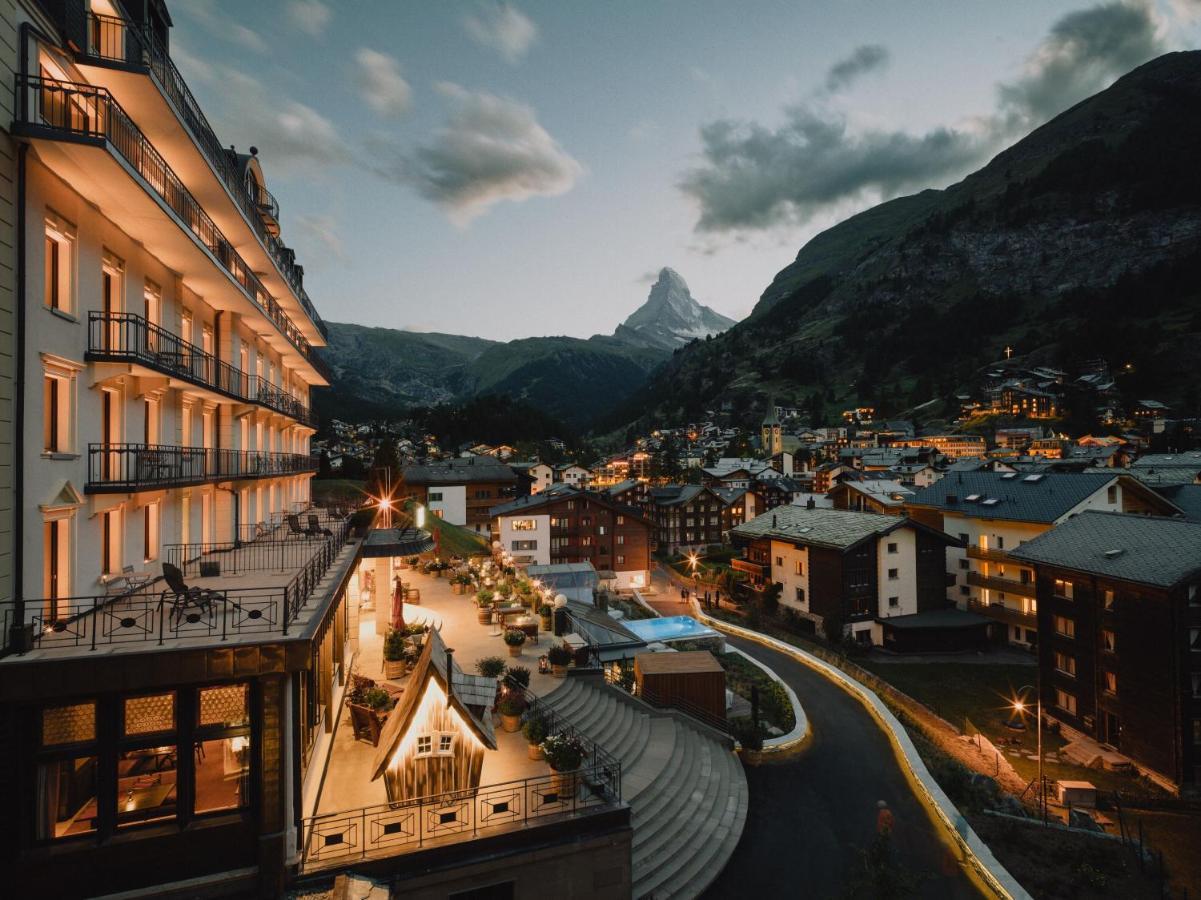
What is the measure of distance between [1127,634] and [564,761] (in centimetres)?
3088

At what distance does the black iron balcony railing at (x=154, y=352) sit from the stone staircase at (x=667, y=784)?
14894 millimetres

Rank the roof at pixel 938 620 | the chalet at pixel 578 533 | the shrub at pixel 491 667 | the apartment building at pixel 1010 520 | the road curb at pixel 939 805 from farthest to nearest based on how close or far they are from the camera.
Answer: the chalet at pixel 578 533
the apartment building at pixel 1010 520
the roof at pixel 938 620
the shrub at pixel 491 667
the road curb at pixel 939 805

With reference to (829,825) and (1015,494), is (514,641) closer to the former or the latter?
(829,825)

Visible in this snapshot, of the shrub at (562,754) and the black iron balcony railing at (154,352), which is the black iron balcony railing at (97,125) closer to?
the black iron balcony railing at (154,352)

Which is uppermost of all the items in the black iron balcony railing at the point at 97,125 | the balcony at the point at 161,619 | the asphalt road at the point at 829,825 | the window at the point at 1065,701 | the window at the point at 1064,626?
the black iron balcony railing at the point at 97,125

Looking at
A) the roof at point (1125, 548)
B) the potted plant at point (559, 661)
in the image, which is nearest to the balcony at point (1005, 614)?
the roof at point (1125, 548)

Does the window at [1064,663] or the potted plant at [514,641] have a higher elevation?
the potted plant at [514,641]

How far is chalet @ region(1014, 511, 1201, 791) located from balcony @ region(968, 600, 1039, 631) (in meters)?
12.5

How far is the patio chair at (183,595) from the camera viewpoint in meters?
11.4

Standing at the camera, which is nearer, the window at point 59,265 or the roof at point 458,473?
the window at point 59,265

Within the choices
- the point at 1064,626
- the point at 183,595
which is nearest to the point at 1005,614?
the point at 1064,626

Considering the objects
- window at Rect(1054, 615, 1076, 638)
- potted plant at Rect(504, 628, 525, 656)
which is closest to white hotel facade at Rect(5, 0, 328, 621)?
potted plant at Rect(504, 628, 525, 656)

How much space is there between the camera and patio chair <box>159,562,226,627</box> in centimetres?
1143

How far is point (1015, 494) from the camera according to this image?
48406 millimetres
